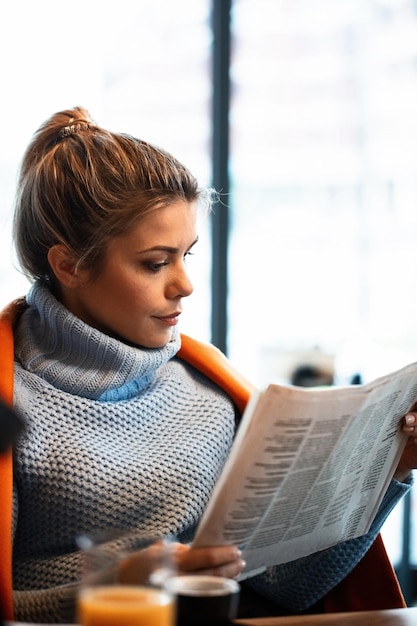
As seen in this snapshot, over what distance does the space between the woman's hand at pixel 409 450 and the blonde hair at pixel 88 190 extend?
49cm

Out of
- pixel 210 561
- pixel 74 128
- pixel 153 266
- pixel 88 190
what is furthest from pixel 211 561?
pixel 74 128

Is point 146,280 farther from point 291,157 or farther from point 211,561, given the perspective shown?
point 291,157

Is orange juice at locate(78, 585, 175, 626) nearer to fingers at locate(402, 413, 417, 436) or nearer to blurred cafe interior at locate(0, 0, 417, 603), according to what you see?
fingers at locate(402, 413, 417, 436)

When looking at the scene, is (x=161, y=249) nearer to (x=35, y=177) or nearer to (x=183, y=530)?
(x=35, y=177)

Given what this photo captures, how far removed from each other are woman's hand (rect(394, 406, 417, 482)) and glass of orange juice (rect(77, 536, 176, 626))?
25.2 inches

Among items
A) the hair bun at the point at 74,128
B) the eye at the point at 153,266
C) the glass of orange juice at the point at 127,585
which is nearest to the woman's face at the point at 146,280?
the eye at the point at 153,266

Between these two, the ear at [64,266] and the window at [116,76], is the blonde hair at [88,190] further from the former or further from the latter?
the window at [116,76]

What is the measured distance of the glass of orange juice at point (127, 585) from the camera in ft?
2.56

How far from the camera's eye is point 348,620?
1155 mm

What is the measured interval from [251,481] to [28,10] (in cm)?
234

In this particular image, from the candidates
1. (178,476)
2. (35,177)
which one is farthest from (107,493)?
(35,177)

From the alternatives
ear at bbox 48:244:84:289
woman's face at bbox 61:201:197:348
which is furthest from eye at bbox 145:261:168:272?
ear at bbox 48:244:84:289

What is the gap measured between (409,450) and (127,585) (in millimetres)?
760

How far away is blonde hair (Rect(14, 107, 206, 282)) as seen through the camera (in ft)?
4.96
